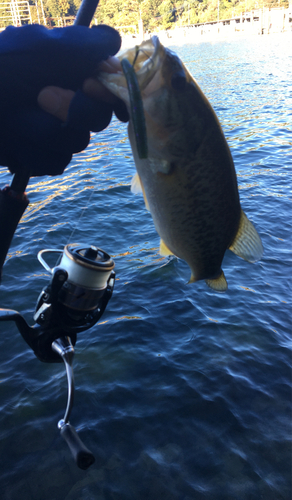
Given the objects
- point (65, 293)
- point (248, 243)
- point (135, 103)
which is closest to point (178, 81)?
point (135, 103)

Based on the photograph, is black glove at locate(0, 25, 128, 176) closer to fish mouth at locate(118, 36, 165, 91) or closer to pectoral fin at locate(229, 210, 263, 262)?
fish mouth at locate(118, 36, 165, 91)

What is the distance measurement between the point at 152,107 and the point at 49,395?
411 centimetres

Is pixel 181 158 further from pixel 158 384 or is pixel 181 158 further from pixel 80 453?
pixel 158 384

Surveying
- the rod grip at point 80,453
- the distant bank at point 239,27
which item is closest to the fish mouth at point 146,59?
the rod grip at point 80,453

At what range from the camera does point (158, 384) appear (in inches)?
195

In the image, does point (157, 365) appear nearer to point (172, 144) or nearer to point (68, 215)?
point (172, 144)

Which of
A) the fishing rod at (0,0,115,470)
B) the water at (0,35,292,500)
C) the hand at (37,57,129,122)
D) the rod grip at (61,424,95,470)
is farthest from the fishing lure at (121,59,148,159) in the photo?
the water at (0,35,292,500)

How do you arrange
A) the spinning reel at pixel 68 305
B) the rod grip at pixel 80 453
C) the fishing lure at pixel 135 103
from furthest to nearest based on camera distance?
the spinning reel at pixel 68 305 < the rod grip at pixel 80 453 < the fishing lure at pixel 135 103

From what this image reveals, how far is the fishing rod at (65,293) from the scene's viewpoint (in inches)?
91.4

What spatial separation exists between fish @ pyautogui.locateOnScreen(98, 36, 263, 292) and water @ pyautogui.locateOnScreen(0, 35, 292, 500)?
283cm

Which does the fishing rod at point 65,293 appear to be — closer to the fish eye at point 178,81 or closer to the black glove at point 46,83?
the black glove at point 46,83

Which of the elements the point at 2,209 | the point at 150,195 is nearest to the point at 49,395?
the point at 2,209

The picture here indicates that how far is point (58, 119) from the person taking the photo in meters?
1.94

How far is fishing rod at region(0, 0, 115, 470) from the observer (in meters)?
2.32
